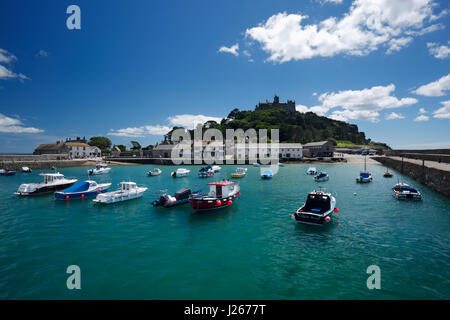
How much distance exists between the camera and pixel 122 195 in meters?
30.1

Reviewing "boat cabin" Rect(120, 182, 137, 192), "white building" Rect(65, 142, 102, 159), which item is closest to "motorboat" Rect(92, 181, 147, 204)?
"boat cabin" Rect(120, 182, 137, 192)

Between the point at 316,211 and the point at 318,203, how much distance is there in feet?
5.59

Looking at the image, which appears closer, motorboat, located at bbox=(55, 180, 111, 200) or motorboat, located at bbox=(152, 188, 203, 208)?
motorboat, located at bbox=(152, 188, 203, 208)

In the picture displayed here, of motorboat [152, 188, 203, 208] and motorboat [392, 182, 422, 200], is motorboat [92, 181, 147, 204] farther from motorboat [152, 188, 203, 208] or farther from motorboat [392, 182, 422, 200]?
motorboat [392, 182, 422, 200]

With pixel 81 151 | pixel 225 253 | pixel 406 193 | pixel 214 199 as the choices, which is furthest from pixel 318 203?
pixel 81 151

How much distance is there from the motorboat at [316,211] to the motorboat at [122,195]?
75.6 ft

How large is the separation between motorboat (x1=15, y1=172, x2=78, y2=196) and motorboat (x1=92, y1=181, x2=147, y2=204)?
1311cm

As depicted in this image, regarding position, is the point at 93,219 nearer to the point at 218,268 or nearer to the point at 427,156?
the point at 218,268

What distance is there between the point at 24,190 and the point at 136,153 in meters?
98.2

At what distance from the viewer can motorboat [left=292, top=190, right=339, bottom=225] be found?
18.9 metres

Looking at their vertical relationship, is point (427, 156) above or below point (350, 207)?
above
